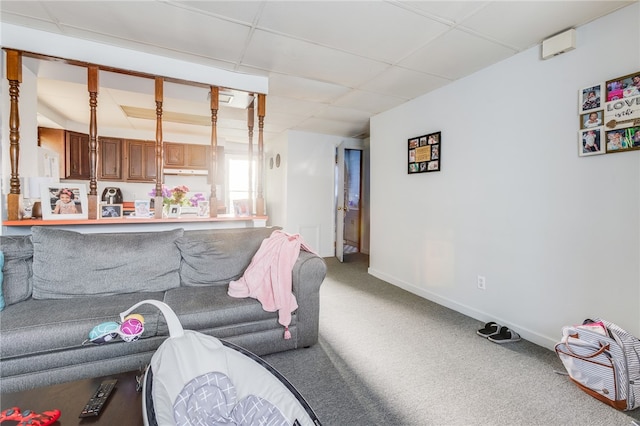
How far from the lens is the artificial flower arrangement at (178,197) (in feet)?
9.04

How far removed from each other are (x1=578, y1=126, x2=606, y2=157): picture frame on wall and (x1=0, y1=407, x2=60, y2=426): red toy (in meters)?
3.13

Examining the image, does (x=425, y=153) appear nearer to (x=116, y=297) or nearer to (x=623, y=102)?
(x=623, y=102)

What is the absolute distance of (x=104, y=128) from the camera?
520 cm

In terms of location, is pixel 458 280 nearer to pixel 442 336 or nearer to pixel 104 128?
pixel 442 336

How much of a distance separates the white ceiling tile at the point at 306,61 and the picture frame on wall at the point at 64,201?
1.83 m

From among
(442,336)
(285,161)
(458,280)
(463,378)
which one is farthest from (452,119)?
(285,161)

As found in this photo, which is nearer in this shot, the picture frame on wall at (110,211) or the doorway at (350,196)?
the picture frame on wall at (110,211)

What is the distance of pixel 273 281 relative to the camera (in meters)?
2.13

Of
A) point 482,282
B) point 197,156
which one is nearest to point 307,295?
point 482,282

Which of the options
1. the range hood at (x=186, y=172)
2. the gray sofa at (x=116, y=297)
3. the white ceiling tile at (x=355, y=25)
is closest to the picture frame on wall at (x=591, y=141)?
the white ceiling tile at (x=355, y=25)

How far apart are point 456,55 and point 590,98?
1014 mm

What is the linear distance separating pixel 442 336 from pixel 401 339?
0.37 meters

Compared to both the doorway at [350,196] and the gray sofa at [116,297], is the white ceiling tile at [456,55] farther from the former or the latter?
the doorway at [350,196]

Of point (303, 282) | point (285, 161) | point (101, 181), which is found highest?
point (285, 161)
